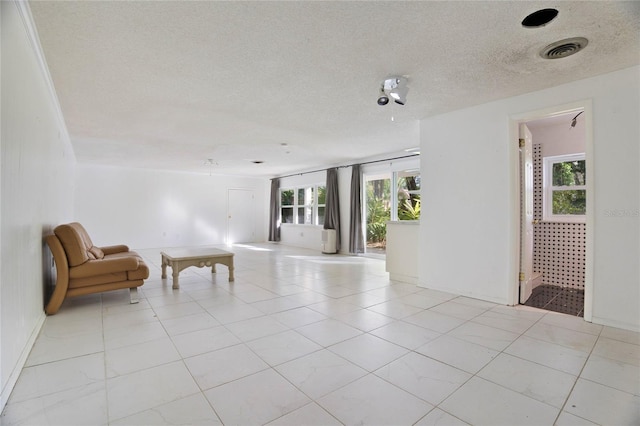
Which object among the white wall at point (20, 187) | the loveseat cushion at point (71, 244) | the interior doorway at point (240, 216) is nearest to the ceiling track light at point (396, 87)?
the white wall at point (20, 187)

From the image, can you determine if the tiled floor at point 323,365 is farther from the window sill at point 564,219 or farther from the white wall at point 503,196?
the window sill at point 564,219

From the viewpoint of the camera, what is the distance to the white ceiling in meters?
1.86

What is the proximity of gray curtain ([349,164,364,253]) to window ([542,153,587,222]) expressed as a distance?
11.6 ft

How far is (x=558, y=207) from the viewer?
436 centimetres

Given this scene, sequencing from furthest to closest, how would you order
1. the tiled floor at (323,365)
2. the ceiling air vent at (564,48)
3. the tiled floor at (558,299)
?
the tiled floor at (558,299) < the ceiling air vent at (564,48) < the tiled floor at (323,365)

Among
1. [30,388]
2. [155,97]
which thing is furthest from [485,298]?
[155,97]

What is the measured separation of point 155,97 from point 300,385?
10.4ft

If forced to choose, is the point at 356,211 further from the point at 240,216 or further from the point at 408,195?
the point at 240,216

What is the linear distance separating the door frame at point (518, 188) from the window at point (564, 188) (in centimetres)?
136

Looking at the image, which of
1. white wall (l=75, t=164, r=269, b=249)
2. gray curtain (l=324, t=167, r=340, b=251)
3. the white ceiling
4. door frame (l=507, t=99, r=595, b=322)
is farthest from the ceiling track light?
white wall (l=75, t=164, r=269, b=249)

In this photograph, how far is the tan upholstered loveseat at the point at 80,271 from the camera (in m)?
2.87

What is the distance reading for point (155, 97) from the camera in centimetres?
320

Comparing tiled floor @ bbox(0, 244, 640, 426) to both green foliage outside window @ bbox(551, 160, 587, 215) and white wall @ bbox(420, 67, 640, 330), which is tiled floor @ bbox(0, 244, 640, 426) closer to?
white wall @ bbox(420, 67, 640, 330)

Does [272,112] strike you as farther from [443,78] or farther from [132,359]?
[132,359]
